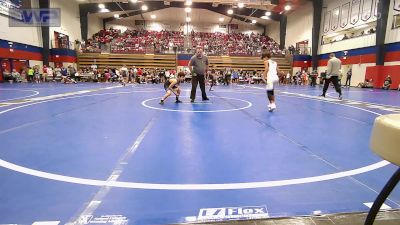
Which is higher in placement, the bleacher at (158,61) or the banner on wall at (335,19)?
the banner on wall at (335,19)

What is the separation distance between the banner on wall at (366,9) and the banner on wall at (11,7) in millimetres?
27676

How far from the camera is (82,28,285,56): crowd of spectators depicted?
3253cm

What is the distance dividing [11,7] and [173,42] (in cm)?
1922

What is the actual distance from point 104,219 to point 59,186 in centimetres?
80

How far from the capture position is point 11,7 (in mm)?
21297

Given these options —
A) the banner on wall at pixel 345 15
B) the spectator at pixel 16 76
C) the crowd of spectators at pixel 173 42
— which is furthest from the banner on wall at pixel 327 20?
the spectator at pixel 16 76

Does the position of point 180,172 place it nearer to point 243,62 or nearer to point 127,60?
point 127,60

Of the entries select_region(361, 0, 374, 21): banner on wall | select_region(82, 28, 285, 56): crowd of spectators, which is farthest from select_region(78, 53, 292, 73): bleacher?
select_region(361, 0, 374, 21): banner on wall

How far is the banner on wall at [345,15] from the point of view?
24.9 meters

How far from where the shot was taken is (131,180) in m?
2.67

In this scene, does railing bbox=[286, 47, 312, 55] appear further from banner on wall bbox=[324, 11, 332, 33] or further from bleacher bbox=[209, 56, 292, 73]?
banner on wall bbox=[324, 11, 332, 33]

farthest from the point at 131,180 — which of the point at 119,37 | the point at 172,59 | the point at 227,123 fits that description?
the point at 119,37

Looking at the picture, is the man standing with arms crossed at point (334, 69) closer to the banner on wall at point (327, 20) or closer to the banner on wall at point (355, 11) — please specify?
the banner on wall at point (355, 11)

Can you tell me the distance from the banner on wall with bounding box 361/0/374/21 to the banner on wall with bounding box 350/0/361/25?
0.62 m
